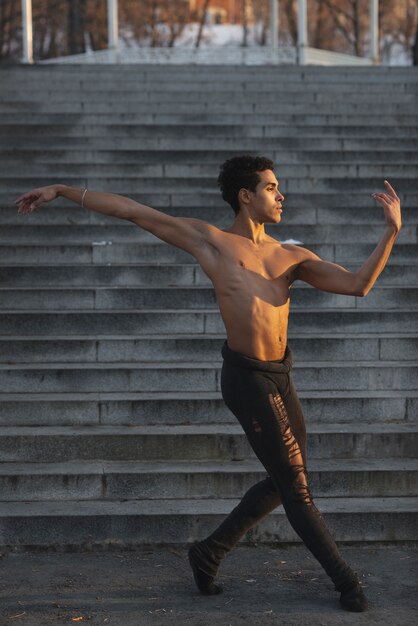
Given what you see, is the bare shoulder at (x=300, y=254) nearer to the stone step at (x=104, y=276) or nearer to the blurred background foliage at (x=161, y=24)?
the stone step at (x=104, y=276)

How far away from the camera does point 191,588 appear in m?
5.47

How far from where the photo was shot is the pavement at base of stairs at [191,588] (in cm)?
505

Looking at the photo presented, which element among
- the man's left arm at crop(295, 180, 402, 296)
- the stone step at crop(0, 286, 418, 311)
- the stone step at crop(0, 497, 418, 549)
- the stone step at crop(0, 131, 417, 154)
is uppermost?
the stone step at crop(0, 131, 417, 154)

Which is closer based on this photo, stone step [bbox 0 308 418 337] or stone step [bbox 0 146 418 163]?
stone step [bbox 0 308 418 337]

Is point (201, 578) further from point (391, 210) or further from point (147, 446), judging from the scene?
point (391, 210)

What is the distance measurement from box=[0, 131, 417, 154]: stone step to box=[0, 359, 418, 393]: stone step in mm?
5328

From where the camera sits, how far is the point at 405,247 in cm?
970

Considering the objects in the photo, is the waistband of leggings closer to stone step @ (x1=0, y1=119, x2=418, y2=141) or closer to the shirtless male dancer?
the shirtless male dancer

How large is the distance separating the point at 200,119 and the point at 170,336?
19.5 ft

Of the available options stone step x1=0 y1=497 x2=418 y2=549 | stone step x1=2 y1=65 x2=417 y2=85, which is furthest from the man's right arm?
stone step x1=2 y1=65 x2=417 y2=85

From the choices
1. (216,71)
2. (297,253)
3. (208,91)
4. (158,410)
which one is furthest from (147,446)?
(216,71)

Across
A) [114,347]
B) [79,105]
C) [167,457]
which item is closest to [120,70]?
[79,105]

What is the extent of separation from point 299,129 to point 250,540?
8123mm

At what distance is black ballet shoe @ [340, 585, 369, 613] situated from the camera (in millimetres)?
5086
